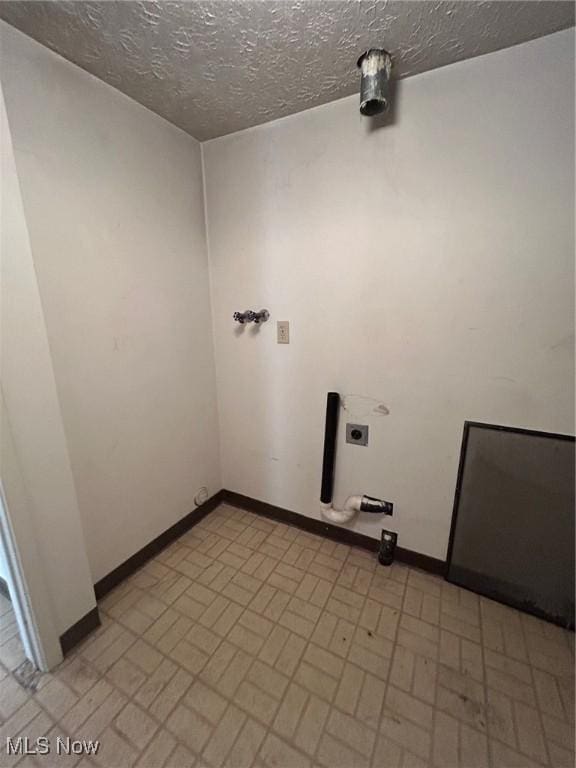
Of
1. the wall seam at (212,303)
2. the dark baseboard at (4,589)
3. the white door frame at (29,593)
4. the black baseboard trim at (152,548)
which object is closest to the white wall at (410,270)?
the wall seam at (212,303)

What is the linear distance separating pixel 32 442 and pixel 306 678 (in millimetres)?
1257

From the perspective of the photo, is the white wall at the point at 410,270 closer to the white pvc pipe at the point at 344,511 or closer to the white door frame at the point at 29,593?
the white pvc pipe at the point at 344,511

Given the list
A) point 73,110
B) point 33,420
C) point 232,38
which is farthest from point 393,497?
point 73,110

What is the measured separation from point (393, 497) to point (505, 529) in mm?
468

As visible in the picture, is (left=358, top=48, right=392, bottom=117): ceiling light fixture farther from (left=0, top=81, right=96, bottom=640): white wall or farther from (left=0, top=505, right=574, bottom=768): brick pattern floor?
(left=0, top=505, right=574, bottom=768): brick pattern floor

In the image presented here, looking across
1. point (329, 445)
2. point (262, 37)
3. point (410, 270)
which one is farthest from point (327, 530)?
point (262, 37)

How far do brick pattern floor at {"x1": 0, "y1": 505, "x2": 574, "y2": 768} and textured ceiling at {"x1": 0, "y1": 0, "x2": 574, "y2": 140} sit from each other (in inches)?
84.2

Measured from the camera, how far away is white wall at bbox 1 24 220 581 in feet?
3.57

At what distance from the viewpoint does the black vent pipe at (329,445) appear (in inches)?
62.9

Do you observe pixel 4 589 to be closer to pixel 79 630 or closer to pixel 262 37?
pixel 79 630

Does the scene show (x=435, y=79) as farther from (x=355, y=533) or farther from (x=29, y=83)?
(x=355, y=533)

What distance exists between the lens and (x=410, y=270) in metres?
1.34

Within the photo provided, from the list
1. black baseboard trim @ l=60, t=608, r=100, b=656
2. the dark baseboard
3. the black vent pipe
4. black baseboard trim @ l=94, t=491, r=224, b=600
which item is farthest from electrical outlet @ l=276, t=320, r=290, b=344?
the dark baseboard

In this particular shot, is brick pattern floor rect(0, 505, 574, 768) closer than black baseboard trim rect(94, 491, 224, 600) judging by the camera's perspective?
Yes
